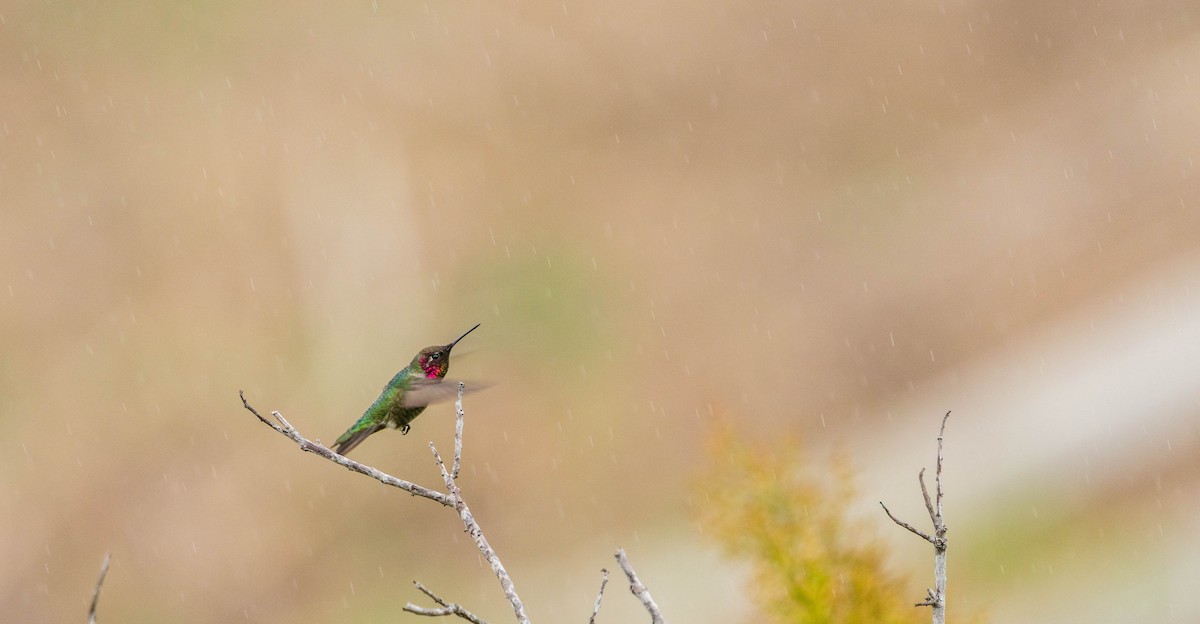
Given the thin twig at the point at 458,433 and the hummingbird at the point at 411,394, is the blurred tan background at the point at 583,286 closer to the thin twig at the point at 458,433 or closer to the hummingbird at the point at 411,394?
the hummingbird at the point at 411,394

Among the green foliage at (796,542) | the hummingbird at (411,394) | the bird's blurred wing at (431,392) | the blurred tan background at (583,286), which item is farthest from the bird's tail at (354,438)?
the blurred tan background at (583,286)

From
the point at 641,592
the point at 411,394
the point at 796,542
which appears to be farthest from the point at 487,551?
the point at 796,542

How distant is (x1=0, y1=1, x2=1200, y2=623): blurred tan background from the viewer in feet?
81.1

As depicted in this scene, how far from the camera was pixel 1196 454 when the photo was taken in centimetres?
2230

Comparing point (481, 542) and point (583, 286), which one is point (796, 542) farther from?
point (583, 286)

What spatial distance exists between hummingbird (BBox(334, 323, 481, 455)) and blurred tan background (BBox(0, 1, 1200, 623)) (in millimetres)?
15530

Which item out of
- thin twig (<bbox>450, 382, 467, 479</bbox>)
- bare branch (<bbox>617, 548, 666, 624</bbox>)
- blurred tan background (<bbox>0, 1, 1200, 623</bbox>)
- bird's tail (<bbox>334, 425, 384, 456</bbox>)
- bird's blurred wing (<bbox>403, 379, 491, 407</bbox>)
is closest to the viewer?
bare branch (<bbox>617, 548, 666, 624</bbox>)

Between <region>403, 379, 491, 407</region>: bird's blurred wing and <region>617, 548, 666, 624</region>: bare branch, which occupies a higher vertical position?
<region>403, 379, 491, 407</region>: bird's blurred wing

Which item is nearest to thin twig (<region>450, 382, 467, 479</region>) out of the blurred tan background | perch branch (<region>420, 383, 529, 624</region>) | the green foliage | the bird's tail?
perch branch (<region>420, 383, 529, 624</region>)

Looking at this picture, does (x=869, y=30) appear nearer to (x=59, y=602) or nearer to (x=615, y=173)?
(x=615, y=173)

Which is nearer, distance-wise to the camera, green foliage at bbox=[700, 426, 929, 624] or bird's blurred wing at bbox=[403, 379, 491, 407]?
bird's blurred wing at bbox=[403, 379, 491, 407]

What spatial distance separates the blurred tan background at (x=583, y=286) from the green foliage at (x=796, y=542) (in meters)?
11.9

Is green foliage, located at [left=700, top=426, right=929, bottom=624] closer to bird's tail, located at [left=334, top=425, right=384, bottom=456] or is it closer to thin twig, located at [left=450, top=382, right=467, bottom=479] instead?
bird's tail, located at [left=334, top=425, right=384, bottom=456]

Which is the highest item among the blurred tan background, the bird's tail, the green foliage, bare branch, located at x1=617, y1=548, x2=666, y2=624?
the blurred tan background
